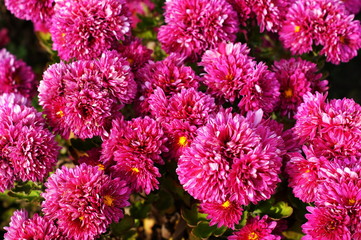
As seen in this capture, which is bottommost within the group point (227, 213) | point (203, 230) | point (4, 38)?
point (4, 38)

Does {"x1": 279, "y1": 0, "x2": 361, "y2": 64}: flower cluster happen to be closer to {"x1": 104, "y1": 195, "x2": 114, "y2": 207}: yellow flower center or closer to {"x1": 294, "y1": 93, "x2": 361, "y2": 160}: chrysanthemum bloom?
{"x1": 294, "y1": 93, "x2": 361, "y2": 160}: chrysanthemum bloom

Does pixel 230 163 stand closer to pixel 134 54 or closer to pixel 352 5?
pixel 134 54

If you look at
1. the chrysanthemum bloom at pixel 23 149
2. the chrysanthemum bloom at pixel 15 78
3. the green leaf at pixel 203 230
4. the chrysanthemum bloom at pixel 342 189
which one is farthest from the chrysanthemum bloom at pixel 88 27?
the chrysanthemum bloom at pixel 342 189

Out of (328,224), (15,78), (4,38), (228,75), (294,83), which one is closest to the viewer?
(328,224)

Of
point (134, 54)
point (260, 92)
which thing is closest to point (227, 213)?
point (260, 92)

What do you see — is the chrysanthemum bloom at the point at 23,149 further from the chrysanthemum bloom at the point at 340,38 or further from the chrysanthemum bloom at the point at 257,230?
the chrysanthemum bloom at the point at 340,38

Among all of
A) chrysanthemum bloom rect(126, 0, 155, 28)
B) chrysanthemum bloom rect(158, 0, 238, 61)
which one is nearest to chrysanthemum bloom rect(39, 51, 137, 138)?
chrysanthemum bloom rect(158, 0, 238, 61)

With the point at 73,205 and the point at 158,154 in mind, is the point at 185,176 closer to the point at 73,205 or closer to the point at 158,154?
the point at 158,154
